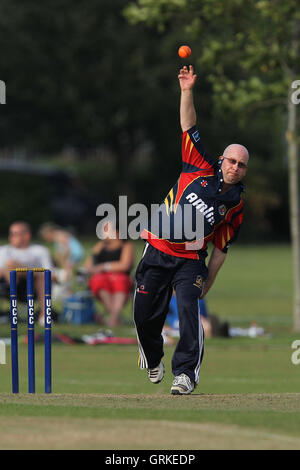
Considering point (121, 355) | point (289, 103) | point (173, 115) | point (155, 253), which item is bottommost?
point (121, 355)

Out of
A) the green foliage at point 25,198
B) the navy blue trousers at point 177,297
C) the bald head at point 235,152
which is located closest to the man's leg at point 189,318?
the navy blue trousers at point 177,297

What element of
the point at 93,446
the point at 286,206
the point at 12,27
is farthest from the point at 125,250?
the point at 286,206

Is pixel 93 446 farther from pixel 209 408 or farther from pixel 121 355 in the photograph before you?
pixel 121 355

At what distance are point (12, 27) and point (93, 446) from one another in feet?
136

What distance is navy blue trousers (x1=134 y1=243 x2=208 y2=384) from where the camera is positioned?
30.6 ft

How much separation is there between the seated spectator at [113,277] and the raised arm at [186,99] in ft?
29.0

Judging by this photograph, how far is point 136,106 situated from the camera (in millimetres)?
Answer: 49344

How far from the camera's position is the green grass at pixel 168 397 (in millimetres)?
6941

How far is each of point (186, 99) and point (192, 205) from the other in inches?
34.1

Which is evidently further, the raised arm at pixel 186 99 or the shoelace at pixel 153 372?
the shoelace at pixel 153 372
